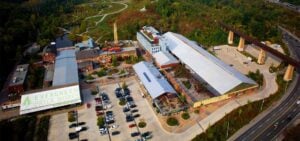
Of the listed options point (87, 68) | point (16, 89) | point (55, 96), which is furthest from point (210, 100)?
point (16, 89)

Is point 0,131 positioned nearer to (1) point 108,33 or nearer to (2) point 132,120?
(2) point 132,120

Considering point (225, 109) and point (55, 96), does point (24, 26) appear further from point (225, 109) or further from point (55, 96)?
point (225, 109)

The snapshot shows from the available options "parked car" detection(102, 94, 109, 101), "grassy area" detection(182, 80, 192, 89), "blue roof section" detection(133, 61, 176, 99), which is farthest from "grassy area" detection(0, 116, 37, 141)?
"grassy area" detection(182, 80, 192, 89)

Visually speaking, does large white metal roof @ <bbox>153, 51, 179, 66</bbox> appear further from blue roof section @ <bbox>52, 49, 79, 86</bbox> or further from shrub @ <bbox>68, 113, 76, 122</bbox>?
shrub @ <bbox>68, 113, 76, 122</bbox>

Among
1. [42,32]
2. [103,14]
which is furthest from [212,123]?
[103,14]

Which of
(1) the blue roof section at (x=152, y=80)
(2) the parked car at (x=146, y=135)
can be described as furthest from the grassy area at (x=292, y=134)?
(2) the parked car at (x=146, y=135)
